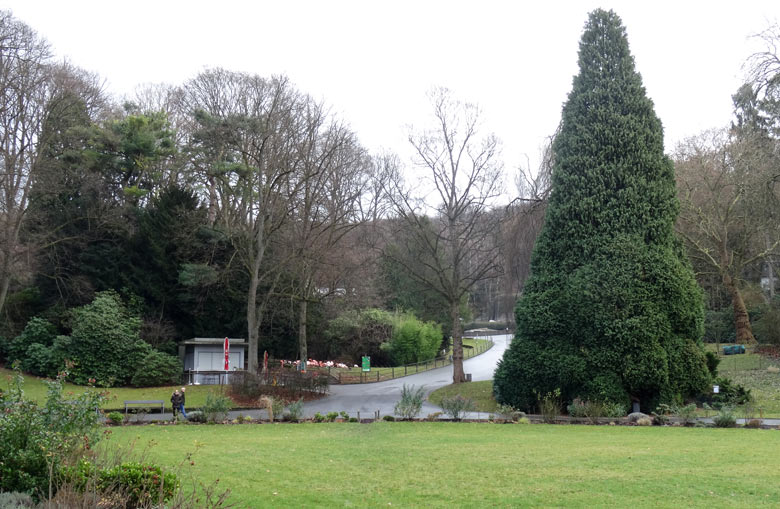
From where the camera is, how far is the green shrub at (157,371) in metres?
31.4

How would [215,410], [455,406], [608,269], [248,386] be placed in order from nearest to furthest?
[215,410] < [455,406] < [608,269] < [248,386]

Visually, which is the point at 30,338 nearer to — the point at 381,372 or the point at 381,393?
the point at 381,393

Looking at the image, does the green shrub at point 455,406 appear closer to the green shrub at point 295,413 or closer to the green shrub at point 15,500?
the green shrub at point 295,413

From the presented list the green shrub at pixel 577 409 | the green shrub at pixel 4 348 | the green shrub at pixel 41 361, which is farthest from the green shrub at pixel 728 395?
the green shrub at pixel 4 348

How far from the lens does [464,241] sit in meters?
31.5

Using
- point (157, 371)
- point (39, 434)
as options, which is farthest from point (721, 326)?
point (39, 434)

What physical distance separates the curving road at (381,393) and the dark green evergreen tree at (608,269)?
5.26m

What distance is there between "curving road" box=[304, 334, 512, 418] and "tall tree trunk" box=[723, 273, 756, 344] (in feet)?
46.4

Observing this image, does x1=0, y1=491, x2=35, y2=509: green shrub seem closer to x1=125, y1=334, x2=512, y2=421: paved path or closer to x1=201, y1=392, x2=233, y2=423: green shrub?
x1=201, y1=392, x2=233, y2=423: green shrub

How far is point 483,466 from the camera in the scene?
10.8 metres

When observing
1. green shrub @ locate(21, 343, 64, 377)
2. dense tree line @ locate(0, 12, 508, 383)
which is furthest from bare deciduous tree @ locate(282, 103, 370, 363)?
green shrub @ locate(21, 343, 64, 377)

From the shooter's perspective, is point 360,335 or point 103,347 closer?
point 103,347

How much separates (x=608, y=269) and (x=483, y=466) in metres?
12.4

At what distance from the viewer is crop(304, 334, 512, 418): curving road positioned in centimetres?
2505
